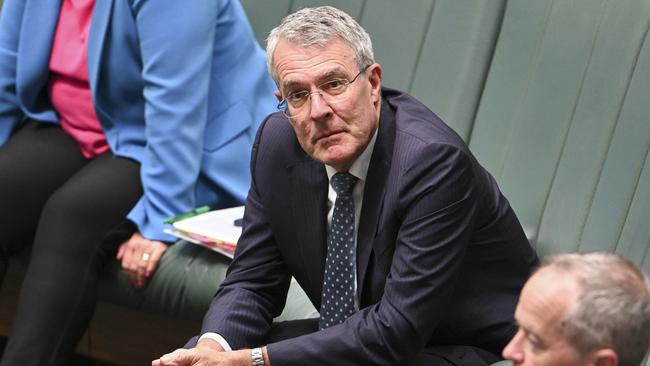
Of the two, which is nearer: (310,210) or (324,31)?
(324,31)

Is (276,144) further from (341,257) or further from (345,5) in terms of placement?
(345,5)

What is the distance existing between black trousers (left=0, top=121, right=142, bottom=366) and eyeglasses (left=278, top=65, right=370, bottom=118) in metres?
0.85

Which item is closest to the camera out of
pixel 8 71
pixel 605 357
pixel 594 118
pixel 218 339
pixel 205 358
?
pixel 605 357

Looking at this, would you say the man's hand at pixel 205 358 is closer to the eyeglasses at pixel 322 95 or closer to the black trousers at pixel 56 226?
the eyeglasses at pixel 322 95

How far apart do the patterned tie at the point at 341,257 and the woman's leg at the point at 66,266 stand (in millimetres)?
810

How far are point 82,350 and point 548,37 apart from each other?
55.8 inches

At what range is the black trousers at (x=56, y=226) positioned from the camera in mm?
2590

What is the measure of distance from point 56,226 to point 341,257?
90cm

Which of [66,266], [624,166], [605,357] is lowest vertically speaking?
[66,266]

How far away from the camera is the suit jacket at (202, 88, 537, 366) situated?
189cm

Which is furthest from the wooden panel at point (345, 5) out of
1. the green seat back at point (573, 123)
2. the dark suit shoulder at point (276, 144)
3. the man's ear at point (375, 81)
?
the man's ear at point (375, 81)

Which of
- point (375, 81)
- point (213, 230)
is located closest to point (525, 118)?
point (213, 230)

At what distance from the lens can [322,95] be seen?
1974mm

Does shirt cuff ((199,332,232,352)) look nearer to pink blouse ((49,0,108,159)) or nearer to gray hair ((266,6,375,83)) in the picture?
gray hair ((266,6,375,83))
